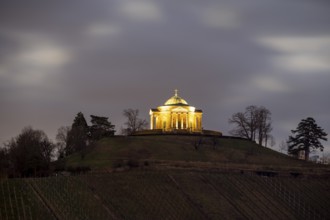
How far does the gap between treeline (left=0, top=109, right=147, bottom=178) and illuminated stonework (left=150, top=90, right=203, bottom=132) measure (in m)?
7.10

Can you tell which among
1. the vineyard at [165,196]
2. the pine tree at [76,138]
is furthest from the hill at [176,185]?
the pine tree at [76,138]

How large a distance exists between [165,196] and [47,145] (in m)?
44.6

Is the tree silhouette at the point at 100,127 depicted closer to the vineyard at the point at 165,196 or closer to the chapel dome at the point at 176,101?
the chapel dome at the point at 176,101

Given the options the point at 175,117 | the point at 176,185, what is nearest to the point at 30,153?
the point at 176,185

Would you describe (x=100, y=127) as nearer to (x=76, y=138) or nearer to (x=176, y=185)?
(x=76, y=138)

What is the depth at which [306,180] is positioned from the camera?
390ft

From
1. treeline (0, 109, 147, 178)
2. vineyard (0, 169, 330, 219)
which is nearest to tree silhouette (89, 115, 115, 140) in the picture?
treeline (0, 109, 147, 178)

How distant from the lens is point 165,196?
98938 mm

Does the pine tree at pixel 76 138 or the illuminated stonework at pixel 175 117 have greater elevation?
the illuminated stonework at pixel 175 117

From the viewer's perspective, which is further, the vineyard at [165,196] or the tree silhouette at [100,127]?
the tree silhouette at [100,127]

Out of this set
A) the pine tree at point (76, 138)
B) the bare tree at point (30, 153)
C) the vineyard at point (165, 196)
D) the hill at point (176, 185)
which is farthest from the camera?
the pine tree at point (76, 138)

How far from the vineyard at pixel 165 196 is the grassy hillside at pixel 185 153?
20.3ft

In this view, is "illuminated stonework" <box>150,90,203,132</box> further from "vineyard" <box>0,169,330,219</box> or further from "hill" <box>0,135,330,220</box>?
"vineyard" <box>0,169,330,219</box>

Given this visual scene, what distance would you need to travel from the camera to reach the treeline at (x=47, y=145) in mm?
108125
